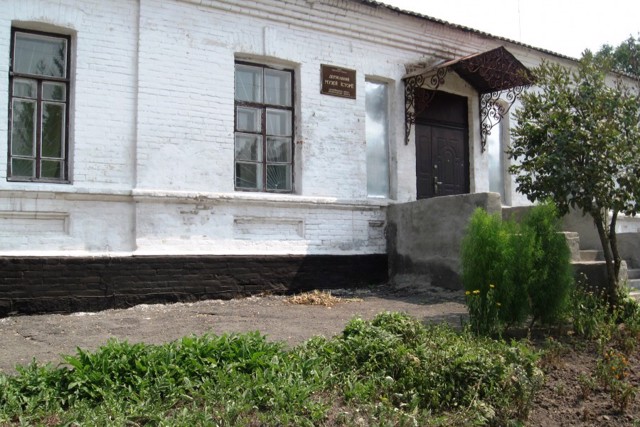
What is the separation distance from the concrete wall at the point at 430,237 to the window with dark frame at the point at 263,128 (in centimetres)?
181

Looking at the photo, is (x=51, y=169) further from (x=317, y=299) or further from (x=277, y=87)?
(x=317, y=299)

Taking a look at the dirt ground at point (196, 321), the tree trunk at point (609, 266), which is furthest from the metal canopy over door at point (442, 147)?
the tree trunk at point (609, 266)

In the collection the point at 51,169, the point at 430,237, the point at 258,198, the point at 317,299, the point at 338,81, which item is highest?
the point at 338,81

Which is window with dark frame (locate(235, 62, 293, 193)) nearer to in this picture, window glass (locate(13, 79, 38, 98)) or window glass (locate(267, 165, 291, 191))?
window glass (locate(267, 165, 291, 191))

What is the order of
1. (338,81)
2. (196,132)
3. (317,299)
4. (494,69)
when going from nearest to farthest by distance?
1. (317,299)
2. (196,132)
3. (338,81)
4. (494,69)

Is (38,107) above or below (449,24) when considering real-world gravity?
below

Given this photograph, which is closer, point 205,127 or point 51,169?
point 51,169

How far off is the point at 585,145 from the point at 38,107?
5987 mm

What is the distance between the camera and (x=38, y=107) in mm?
7074

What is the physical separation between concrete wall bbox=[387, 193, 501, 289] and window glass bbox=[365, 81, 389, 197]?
483 millimetres

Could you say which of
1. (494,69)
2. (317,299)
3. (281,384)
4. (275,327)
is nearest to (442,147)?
(494,69)

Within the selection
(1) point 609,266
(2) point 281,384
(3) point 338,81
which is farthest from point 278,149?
(2) point 281,384

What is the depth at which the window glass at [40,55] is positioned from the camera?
22.9ft

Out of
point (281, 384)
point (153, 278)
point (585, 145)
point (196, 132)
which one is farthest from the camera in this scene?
point (196, 132)
